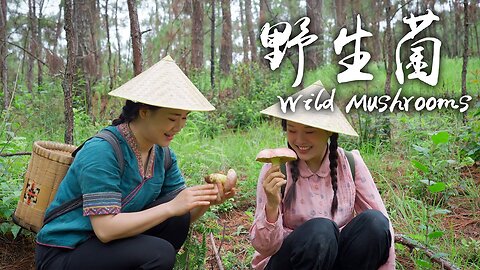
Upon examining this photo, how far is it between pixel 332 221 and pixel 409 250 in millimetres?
991

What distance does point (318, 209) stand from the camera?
87.4 inches

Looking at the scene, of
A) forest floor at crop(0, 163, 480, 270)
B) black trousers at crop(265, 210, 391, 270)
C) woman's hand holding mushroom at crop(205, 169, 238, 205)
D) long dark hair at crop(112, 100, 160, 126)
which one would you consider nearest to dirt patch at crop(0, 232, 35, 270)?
forest floor at crop(0, 163, 480, 270)

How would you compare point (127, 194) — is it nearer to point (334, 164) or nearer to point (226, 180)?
point (226, 180)

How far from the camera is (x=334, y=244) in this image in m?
2.02

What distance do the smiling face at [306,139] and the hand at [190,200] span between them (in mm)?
453

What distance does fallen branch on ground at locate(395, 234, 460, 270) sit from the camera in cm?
241

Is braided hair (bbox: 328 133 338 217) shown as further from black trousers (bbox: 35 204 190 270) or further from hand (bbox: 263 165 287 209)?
black trousers (bbox: 35 204 190 270)

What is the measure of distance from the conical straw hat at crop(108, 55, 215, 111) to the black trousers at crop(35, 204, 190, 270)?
1.93ft

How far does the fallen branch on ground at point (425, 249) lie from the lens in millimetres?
2408

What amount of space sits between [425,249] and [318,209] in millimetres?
759

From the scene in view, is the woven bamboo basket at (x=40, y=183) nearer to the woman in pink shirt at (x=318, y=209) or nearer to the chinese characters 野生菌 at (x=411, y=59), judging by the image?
the woman in pink shirt at (x=318, y=209)

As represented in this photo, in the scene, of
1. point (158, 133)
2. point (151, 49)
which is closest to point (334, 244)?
point (158, 133)

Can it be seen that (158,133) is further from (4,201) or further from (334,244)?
(4,201)

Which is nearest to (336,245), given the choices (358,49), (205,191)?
(205,191)
